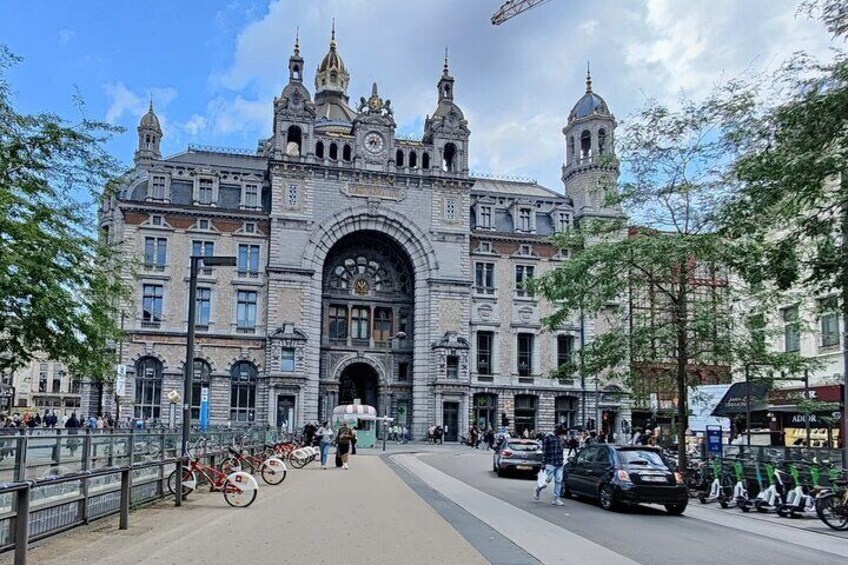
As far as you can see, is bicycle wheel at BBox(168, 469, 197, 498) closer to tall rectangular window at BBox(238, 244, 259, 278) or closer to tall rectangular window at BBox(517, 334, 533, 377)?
tall rectangular window at BBox(238, 244, 259, 278)

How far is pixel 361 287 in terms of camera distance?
62000mm

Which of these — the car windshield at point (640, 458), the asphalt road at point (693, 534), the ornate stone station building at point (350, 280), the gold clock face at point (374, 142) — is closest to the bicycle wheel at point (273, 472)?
the asphalt road at point (693, 534)

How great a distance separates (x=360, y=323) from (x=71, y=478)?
5044cm

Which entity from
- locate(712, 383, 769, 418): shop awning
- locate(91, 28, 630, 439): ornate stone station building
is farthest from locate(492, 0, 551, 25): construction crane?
locate(712, 383, 769, 418): shop awning

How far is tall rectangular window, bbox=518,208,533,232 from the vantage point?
63688mm

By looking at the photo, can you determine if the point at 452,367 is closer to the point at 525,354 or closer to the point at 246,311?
the point at 525,354

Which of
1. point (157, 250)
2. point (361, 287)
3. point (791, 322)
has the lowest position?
point (791, 322)

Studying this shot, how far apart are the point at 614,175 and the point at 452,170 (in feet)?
112

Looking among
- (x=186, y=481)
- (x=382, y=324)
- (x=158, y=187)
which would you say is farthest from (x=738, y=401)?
(x=158, y=187)

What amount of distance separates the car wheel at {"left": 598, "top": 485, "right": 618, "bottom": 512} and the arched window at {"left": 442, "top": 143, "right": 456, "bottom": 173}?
4543 cm

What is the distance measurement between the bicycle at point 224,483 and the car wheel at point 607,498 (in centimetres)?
743

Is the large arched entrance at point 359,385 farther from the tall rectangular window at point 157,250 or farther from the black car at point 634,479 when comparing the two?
the black car at point 634,479

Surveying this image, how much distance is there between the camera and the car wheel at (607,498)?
17906 millimetres

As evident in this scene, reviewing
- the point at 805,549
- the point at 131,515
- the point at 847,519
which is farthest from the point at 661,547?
the point at 131,515
